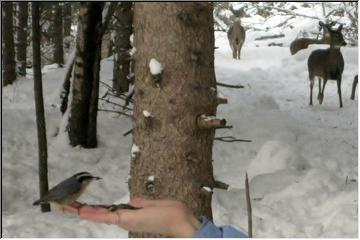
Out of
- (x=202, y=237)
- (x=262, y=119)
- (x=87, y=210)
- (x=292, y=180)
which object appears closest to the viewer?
(x=202, y=237)

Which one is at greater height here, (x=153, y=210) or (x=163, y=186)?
(x=153, y=210)

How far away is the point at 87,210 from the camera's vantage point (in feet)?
5.89

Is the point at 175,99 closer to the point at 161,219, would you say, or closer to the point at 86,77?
the point at 161,219

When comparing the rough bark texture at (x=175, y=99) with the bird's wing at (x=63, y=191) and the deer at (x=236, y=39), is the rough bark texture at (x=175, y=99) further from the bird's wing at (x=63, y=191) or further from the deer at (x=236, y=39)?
the deer at (x=236, y=39)

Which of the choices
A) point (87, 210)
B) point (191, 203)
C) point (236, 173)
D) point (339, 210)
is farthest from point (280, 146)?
point (87, 210)

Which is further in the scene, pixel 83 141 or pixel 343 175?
pixel 83 141

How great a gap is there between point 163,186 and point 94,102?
14.2ft

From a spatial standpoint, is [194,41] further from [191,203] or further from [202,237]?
[202,237]

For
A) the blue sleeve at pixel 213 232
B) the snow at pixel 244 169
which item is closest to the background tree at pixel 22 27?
the snow at pixel 244 169

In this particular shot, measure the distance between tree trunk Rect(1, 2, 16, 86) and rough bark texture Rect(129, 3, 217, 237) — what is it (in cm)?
802

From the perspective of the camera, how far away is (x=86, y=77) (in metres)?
7.84

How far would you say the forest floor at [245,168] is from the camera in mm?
5824

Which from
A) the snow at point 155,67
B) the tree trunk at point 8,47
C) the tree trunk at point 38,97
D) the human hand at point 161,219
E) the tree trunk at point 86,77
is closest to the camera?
the human hand at point 161,219

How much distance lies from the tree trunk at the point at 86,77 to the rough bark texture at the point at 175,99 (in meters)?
3.79
